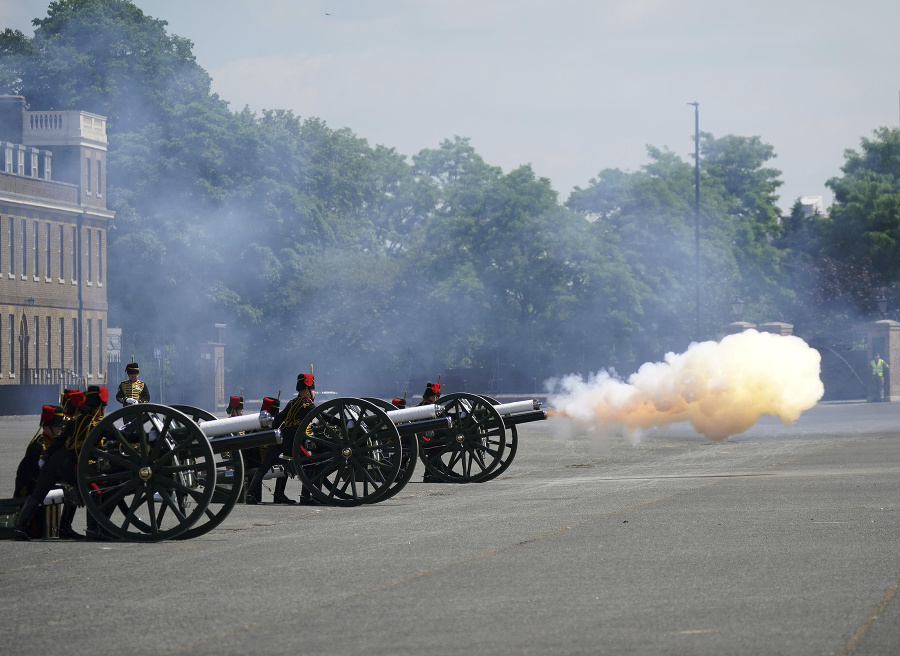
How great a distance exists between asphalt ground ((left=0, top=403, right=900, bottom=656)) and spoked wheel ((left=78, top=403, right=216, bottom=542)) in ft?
0.87

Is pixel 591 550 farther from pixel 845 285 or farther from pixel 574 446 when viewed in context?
pixel 845 285

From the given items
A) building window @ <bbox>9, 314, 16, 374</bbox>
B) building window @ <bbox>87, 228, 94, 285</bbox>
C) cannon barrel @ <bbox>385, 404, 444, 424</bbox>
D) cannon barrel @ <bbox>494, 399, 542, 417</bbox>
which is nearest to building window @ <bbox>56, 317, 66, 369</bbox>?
building window @ <bbox>87, 228, 94, 285</bbox>

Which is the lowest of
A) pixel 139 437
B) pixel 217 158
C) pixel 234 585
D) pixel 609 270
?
pixel 234 585

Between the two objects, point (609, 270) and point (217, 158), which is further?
point (609, 270)

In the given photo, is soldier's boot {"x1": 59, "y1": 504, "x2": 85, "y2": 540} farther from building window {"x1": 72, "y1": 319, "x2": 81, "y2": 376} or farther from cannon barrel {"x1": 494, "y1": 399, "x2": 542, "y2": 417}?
building window {"x1": 72, "y1": 319, "x2": 81, "y2": 376}

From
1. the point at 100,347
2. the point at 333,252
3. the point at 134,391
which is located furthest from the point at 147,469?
the point at 333,252

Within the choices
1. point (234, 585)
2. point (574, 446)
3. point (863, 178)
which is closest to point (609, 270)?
point (863, 178)

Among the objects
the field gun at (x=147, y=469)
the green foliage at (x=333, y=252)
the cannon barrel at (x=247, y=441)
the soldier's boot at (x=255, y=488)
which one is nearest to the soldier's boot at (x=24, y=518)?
the field gun at (x=147, y=469)

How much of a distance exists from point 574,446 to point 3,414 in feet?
90.7

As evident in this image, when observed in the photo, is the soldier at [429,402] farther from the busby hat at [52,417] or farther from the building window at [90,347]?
the building window at [90,347]

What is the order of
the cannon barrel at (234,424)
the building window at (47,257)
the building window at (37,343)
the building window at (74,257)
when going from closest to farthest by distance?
the cannon barrel at (234,424), the building window at (37,343), the building window at (47,257), the building window at (74,257)

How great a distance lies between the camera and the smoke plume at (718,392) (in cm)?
2508

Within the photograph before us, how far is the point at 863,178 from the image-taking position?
2901 inches

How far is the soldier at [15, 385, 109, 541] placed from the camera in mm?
13859
